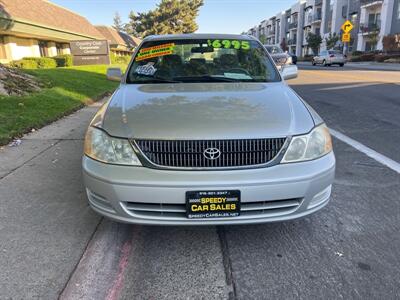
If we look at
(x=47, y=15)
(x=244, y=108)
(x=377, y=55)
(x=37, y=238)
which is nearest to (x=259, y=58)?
(x=244, y=108)

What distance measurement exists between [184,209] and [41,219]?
1592 mm

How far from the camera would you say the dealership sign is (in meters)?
24.4

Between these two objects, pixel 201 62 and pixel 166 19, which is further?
pixel 166 19

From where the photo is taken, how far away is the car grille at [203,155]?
2.62 metres

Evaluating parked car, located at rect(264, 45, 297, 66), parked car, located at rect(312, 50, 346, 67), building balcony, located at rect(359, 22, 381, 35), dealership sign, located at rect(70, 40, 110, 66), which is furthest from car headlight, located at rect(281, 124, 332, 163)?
building balcony, located at rect(359, 22, 381, 35)

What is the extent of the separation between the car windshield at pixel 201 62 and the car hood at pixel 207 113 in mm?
494

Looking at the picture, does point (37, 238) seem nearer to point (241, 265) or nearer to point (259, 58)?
point (241, 265)

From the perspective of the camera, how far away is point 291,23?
77.8 m

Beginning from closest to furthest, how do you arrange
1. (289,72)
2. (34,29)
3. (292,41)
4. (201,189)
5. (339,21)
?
(201,189), (289,72), (34,29), (339,21), (292,41)

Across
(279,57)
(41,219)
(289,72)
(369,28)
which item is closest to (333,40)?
→ (369,28)

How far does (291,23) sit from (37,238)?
82.0 meters

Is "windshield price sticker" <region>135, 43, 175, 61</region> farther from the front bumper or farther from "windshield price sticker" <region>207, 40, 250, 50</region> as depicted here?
the front bumper

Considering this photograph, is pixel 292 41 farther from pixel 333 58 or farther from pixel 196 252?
pixel 196 252

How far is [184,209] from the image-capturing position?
2.61m
